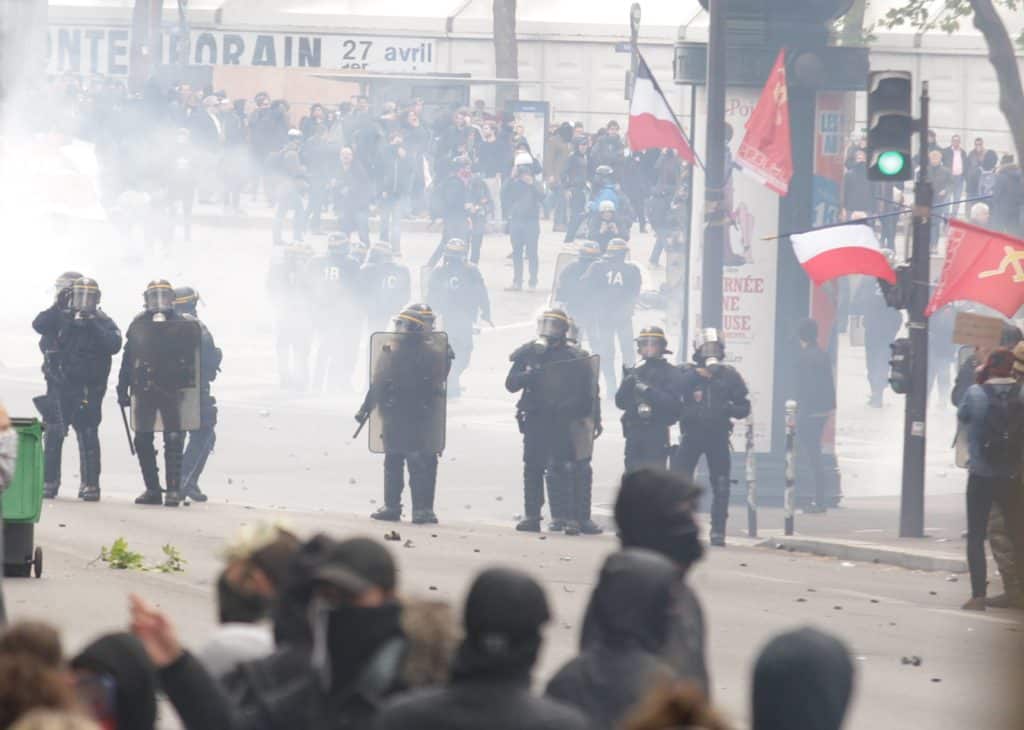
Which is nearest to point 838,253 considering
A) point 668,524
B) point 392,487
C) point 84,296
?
point 392,487

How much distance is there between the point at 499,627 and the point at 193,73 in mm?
39425

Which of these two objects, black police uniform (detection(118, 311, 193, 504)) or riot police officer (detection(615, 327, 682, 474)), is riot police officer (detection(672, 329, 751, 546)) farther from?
black police uniform (detection(118, 311, 193, 504))

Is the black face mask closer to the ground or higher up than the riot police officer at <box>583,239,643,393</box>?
closer to the ground

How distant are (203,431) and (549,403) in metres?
2.66

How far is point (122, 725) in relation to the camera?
4.70 meters

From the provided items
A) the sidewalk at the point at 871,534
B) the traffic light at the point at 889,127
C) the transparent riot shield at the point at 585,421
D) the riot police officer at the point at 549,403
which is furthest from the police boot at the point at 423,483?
the traffic light at the point at 889,127

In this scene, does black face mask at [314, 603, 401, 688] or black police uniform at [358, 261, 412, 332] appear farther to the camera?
black police uniform at [358, 261, 412, 332]

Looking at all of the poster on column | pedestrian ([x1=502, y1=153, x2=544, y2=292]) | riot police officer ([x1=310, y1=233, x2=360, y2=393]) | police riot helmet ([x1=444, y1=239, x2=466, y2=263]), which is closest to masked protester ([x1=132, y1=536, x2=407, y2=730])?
the poster on column

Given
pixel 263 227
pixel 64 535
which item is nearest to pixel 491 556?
pixel 64 535

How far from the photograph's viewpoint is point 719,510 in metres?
16.1

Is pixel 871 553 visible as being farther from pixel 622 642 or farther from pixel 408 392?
pixel 622 642

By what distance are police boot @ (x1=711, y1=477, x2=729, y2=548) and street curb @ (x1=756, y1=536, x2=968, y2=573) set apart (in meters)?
0.29

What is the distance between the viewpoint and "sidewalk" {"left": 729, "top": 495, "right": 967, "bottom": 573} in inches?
589

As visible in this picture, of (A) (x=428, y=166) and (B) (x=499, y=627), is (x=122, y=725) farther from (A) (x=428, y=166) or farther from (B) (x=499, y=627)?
(A) (x=428, y=166)
